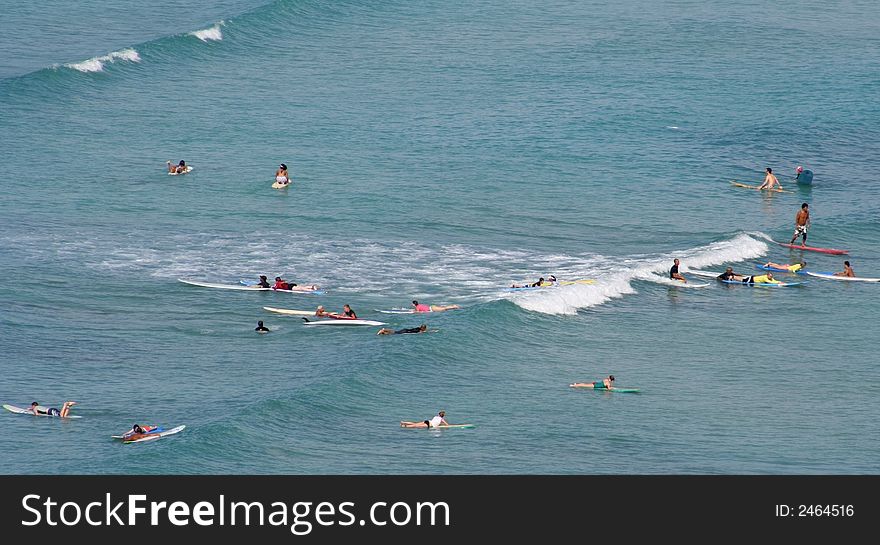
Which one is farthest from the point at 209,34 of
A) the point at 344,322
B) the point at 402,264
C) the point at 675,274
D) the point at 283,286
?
the point at 344,322

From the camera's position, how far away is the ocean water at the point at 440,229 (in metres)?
43.4

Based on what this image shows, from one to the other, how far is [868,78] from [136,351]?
61122 millimetres

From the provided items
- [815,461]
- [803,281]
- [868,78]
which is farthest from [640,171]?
[815,461]

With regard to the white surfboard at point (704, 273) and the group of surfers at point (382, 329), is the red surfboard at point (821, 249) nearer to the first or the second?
the white surfboard at point (704, 273)

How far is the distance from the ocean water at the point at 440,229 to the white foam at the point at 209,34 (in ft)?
1.16

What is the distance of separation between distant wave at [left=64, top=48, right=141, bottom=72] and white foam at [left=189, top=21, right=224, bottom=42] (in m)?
5.84

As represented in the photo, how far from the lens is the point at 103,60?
94.2 meters

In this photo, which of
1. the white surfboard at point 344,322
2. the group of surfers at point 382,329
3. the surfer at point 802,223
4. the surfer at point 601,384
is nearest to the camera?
the surfer at point 601,384

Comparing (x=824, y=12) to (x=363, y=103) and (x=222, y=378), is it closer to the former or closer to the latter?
(x=363, y=103)

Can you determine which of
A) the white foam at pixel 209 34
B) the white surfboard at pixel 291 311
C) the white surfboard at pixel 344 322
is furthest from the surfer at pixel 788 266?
the white foam at pixel 209 34

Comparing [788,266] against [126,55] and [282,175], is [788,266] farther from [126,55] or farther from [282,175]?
[126,55]

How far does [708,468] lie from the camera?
39688 millimetres

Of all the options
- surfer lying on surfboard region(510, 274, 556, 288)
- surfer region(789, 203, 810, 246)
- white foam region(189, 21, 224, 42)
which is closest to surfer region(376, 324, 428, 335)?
surfer lying on surfboard region(510, 274, 556, 288)

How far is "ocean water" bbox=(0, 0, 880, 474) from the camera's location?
4341 cm
